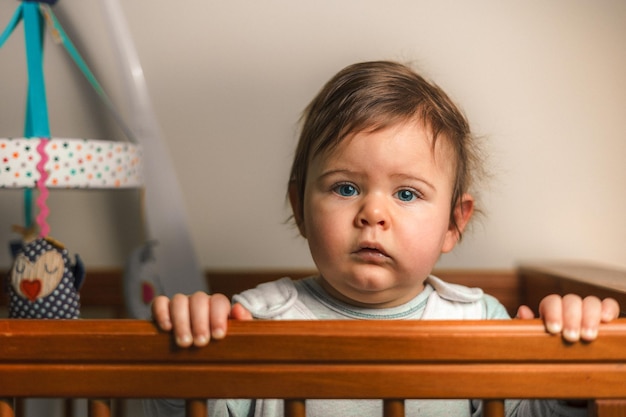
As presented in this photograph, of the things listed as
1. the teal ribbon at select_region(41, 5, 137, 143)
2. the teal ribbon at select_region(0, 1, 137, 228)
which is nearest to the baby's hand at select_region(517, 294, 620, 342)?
the teal ribbon at select_region(0, 1, 137, 228)

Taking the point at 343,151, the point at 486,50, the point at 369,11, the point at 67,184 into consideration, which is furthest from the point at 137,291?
the point at 486,50

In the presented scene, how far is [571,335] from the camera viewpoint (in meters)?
0.66

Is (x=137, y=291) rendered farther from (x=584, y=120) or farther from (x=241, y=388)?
(x=584, y=120)

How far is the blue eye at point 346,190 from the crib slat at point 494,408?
1.07 ft

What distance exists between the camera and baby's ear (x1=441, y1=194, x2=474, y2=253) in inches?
41.2

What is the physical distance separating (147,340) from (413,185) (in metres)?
0.39

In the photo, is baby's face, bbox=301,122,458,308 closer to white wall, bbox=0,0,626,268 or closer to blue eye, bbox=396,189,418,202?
blue eye, bbox=396,189,418,202

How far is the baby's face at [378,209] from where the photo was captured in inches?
35.5

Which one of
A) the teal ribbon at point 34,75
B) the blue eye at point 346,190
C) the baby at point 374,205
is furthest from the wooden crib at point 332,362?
the teal ribbon at point 34,75

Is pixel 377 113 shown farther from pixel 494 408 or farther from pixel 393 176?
pixel 494 408

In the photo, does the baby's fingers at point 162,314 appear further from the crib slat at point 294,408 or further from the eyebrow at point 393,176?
the eyebrow at point 393,176

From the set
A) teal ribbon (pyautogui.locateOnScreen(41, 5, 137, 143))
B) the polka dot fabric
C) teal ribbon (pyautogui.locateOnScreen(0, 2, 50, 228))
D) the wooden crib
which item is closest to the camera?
the wooden crib

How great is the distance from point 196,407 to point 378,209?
319 millimetres

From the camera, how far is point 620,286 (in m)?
0.93
